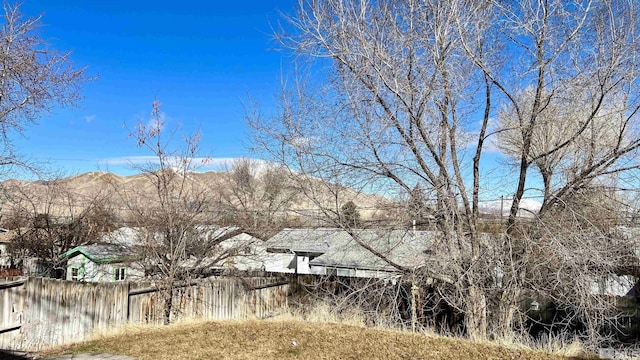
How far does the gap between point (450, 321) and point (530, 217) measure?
2.92m

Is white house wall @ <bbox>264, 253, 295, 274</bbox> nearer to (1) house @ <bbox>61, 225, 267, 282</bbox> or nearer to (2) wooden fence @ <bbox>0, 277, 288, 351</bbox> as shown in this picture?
(1) house @ <bbox>61, 225, 267, 282</bbox>

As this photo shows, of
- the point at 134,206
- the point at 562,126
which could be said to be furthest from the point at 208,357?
the point at 134,206

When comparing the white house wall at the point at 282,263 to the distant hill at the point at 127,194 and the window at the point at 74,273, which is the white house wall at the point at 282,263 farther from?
the window at the point at 74,273

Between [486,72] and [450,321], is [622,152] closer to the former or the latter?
[486,72]

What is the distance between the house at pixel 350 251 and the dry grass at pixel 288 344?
1486 millimetres

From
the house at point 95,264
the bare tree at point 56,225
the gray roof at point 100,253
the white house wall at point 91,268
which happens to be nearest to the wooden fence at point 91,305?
the gray roof at point 100,253

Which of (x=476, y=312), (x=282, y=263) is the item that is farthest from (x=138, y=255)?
(x=476, y=312)

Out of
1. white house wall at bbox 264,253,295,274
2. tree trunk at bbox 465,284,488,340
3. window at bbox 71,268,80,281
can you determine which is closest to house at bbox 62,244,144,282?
window at bbox 71,268,80,281

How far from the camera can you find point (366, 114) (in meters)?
7.93

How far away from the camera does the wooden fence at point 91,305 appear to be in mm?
7859

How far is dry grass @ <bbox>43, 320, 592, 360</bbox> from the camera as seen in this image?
19.2ft

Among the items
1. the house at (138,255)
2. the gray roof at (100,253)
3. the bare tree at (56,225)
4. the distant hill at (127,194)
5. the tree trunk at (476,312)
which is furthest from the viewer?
the bare tree at (56,225)

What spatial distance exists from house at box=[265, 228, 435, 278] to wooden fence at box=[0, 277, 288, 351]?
7.11 feet

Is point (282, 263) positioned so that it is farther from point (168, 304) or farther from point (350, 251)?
point (168, 304)
